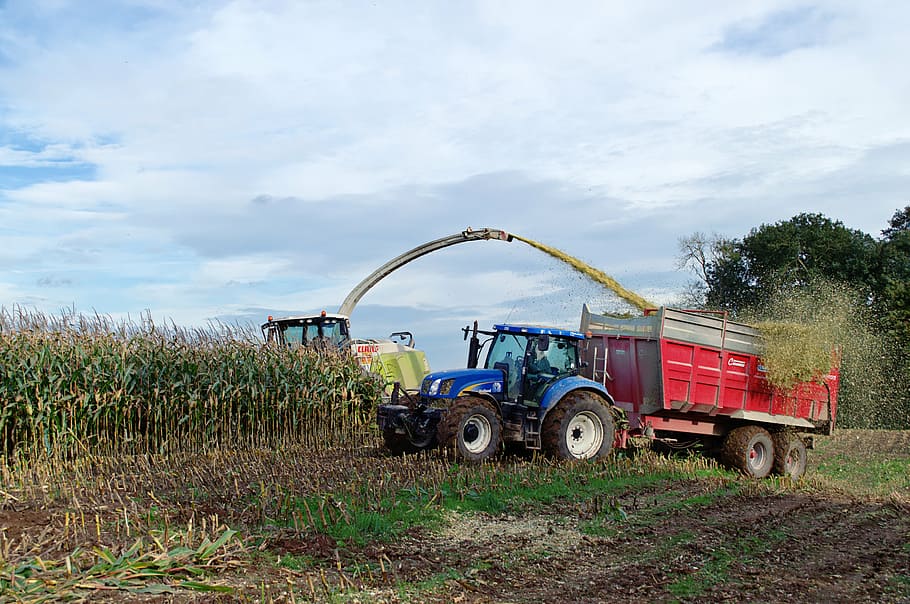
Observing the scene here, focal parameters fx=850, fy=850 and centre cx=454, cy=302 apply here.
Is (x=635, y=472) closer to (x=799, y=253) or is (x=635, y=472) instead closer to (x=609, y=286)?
(x=609, y=286)

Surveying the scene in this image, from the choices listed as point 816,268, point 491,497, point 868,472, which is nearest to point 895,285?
point 816,268

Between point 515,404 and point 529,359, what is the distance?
0.68 metres

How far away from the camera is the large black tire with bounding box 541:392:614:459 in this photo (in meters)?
11.6

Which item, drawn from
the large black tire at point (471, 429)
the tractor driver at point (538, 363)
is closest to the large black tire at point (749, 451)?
the tractor driver at point (538, 363)

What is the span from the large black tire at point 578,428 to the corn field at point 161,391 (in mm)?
5492

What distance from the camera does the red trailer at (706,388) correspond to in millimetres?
12648

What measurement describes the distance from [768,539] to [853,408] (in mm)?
18888

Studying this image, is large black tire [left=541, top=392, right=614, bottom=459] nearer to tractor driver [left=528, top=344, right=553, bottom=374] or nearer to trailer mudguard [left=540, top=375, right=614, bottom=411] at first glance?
trailer mudguard [left=540, top=375, right=614, bottom=411]

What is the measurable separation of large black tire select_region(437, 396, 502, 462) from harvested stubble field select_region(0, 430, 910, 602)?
0.34 m

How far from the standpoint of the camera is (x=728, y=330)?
43.7 ft

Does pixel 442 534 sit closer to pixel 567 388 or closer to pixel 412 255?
pixel 567 388

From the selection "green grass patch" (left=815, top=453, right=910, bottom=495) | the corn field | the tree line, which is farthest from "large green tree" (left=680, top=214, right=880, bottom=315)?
the corn field

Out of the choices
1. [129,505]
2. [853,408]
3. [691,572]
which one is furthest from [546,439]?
[853,408]

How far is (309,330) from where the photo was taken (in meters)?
17.5
